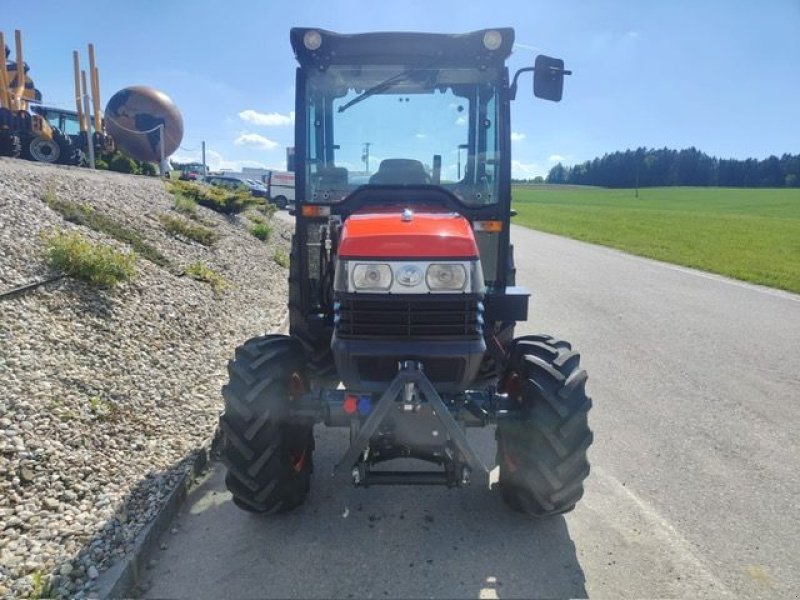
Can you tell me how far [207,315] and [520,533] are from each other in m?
4.58

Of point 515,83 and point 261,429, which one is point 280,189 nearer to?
point 515,83

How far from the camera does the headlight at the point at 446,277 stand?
3107 mm

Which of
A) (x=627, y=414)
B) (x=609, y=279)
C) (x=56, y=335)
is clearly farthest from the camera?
(x=609, y=279)

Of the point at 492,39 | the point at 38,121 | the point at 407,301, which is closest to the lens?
the point at 407,301

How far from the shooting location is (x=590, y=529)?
11.3 ft

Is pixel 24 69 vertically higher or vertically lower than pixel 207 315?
higher

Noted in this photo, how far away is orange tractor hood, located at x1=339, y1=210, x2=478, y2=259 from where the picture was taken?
3.10 meters

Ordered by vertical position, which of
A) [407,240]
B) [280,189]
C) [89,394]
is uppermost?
[280,189]

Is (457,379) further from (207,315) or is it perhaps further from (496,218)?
(207,315)

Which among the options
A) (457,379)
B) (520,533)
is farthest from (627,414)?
(457,379)

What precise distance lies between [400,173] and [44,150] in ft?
47.1

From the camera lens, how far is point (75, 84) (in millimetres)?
15992

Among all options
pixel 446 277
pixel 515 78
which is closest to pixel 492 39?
pixel 515 78

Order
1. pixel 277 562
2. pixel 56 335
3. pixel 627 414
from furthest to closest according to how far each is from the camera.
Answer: pixel 627 414 < pixel 56 335 < pixel 277 562
